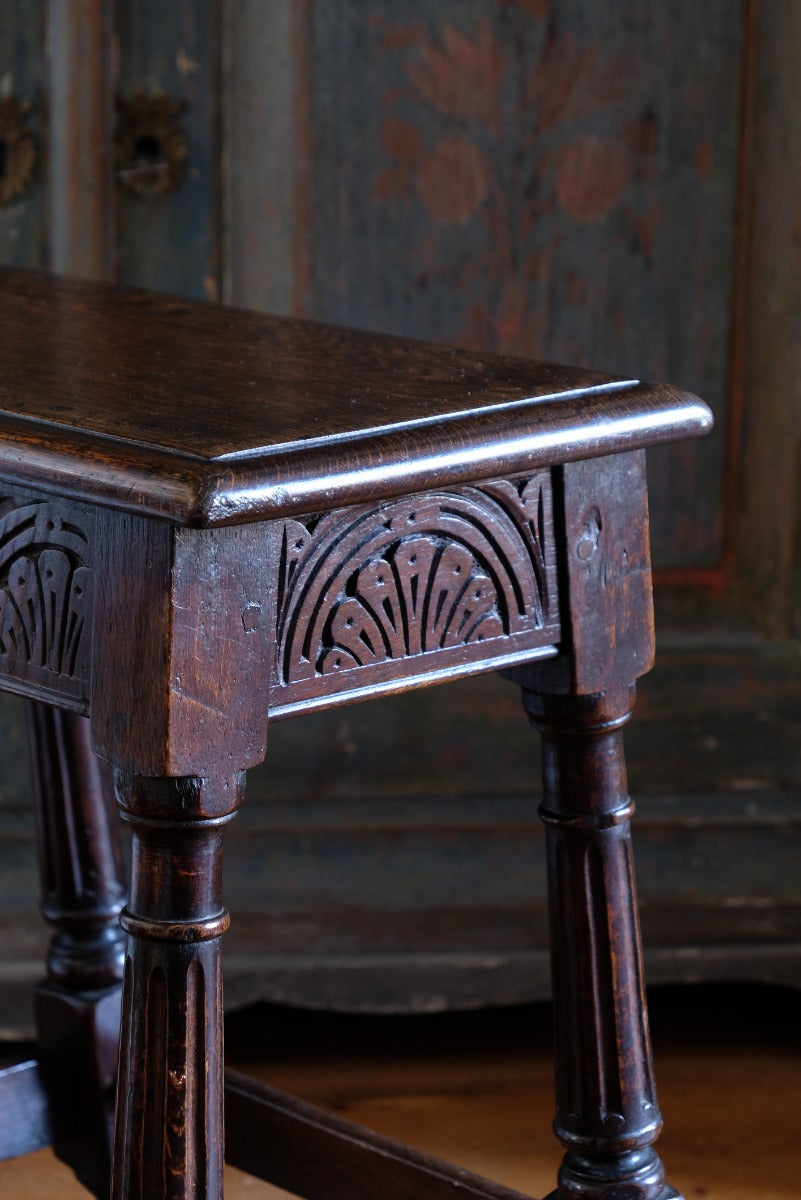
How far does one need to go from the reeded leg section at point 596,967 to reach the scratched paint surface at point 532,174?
→ 701mm

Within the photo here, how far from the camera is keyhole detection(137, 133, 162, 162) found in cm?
156

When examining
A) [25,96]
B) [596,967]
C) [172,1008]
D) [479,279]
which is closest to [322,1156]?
[596,967]

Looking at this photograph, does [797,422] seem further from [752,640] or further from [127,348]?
[127,348]

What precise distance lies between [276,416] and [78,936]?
679mm

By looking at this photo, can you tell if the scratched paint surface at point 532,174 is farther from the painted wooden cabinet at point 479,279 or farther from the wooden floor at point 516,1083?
the wooden floor at point 516,1083

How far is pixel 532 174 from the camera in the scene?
1.60 meters

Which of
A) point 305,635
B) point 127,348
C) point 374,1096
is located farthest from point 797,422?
point 305,635

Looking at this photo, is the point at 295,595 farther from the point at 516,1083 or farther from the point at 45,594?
the point at 516,1083

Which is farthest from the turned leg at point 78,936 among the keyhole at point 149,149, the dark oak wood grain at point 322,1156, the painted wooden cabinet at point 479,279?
the keyhole at point 149,149

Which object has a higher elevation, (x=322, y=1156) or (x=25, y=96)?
(x=25, y=96)

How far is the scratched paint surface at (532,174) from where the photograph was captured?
157cm

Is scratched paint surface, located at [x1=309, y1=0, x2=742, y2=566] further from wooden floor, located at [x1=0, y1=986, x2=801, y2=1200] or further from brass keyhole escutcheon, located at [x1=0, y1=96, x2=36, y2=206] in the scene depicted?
wooden floor, located at [x1=0, y1=986, x2=801, y2=1200]

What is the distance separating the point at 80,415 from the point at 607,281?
92 centimetres

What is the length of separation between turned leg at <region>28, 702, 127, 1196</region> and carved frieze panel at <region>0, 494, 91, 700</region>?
46 centimetres
